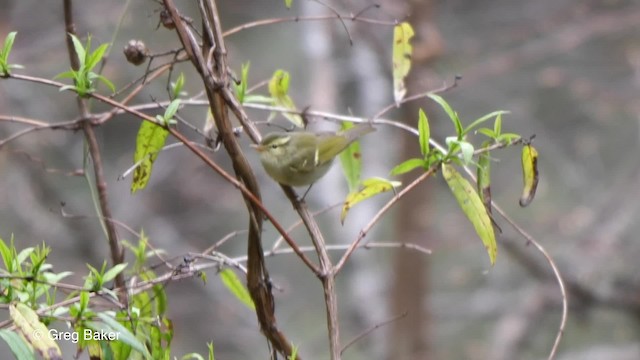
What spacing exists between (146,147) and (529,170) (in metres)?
0.61

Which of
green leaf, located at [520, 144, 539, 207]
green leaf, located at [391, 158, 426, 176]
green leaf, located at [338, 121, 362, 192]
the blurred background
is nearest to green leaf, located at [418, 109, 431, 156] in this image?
green leaf, located at [391, 158, 426, 176]

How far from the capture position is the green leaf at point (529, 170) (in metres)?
1.35

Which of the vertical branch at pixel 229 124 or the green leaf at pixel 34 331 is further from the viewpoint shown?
the vertical branch at pixel 229 124

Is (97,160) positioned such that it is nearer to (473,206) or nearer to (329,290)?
(329,290)

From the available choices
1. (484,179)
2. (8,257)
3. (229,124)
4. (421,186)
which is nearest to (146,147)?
(229,124)

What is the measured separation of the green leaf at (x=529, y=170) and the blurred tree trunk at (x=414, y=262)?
10.4ft

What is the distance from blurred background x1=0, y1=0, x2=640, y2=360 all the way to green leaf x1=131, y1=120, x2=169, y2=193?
2.96 m

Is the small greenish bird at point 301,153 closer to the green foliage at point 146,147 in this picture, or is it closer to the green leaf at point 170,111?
the green foliage at point 146,147

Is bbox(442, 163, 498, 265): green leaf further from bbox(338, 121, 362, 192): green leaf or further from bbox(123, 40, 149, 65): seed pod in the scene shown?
bbox(123, 40, 149, 65): seed pod

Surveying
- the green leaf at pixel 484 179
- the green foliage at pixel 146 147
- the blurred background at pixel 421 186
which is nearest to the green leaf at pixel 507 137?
the green leaf at pixel 484 179

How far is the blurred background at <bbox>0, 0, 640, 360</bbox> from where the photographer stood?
16.0ft

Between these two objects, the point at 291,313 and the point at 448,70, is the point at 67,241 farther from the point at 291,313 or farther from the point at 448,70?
the point at 448,70

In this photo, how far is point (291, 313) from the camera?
643cm

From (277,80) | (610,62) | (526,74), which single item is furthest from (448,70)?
(277,80)
